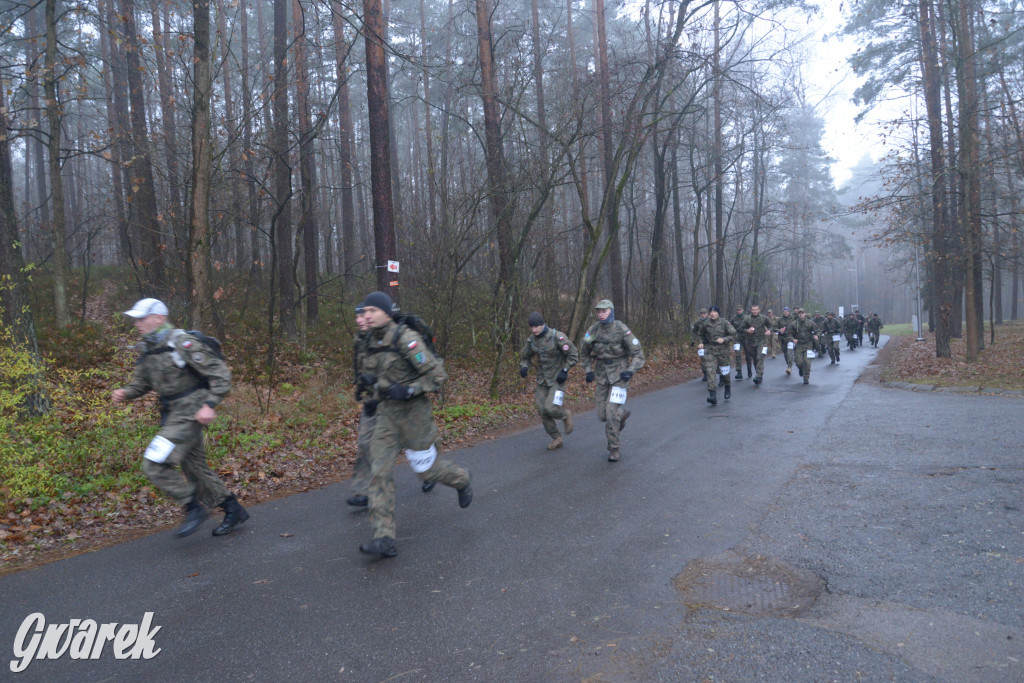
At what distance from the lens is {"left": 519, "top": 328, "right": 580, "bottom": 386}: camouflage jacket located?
364 inches

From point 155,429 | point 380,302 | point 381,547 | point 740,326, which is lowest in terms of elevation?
point 381,547

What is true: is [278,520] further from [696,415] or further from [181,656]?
[696,415]

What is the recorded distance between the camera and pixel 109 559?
518 centimetres

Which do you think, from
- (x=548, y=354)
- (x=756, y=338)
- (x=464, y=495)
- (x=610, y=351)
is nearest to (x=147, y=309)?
(x=464, y=495)

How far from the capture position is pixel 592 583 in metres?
4.47

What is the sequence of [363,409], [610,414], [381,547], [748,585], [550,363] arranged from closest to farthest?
[748,585], [381,547], [363,409], [610,414], [550,363]

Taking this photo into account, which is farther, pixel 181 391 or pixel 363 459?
pixel 363 459

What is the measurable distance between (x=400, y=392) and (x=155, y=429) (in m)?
5.27

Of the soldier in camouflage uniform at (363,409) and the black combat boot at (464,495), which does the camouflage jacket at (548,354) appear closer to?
the soldier in camouflage uniform at (363,409)

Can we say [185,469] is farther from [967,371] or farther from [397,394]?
[967,371]

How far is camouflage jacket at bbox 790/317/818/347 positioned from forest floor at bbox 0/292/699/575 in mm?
6554

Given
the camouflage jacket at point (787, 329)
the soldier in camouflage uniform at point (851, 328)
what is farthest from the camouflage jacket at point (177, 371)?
the soldier in camouflage uniform at point (851, 328)

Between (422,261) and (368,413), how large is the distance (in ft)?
29.3

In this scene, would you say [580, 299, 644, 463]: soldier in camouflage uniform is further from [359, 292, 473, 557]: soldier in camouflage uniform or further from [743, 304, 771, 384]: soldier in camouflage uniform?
[743, 304, 771, 384]: soldier in camouflage uniform
